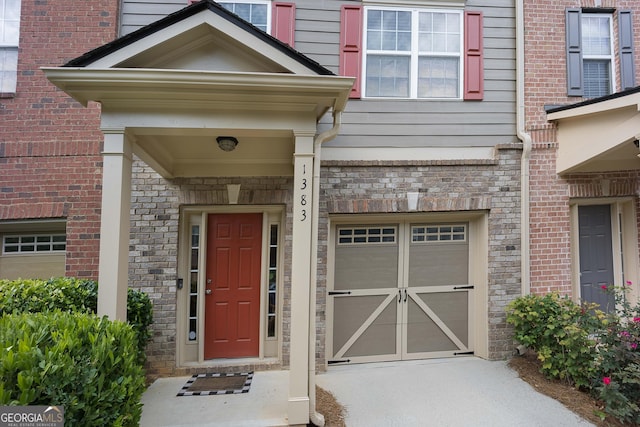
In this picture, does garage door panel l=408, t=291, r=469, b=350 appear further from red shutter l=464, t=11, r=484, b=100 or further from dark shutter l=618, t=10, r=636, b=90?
dark shutter l=618, t=10, r=636, b=90

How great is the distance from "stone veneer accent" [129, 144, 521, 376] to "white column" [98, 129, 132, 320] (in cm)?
142

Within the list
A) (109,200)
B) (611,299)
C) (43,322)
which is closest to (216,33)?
(109,200)

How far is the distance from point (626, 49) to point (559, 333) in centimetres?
431

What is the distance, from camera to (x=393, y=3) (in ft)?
15.2

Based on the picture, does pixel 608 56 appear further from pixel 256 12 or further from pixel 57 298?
pixel 57 298

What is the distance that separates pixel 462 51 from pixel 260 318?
4708 millimetres

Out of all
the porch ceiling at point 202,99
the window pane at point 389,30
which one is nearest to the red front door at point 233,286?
the porch ceiling at point 202,99

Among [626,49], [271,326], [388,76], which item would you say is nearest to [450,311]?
[271,326]

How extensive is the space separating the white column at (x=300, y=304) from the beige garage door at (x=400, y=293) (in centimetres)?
156

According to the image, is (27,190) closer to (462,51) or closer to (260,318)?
(260,318)

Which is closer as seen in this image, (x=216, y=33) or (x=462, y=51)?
(x=216, y=33)

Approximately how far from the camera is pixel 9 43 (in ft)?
14.5

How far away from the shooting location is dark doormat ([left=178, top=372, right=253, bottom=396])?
3.76 meters

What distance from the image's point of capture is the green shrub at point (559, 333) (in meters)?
3.69
